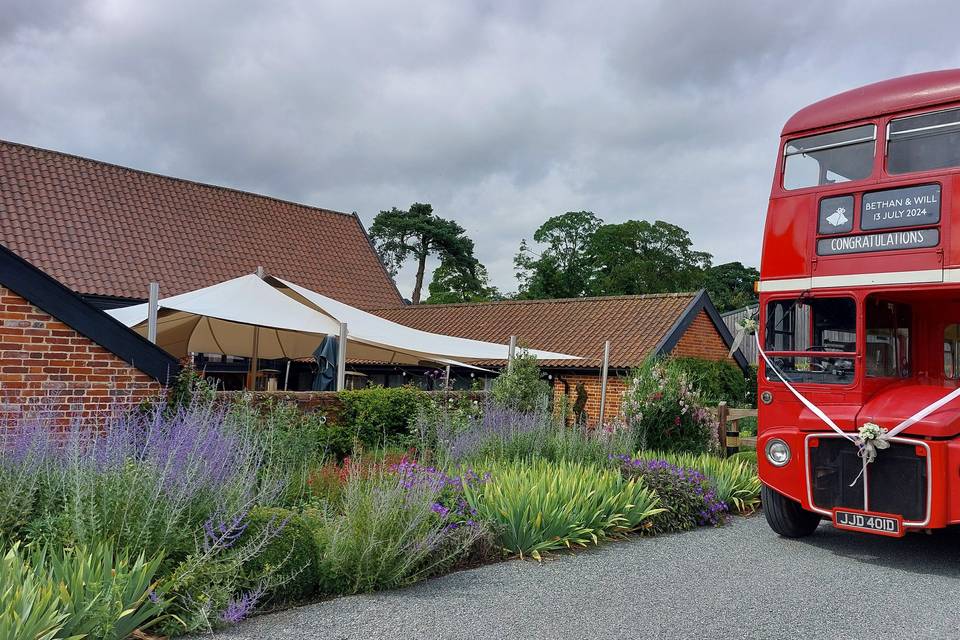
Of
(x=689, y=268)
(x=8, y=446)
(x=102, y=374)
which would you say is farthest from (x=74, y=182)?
(x=689, y=268)

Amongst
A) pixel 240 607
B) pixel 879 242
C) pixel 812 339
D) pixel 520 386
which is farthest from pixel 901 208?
pixel 520 386

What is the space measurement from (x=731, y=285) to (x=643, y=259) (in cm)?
1570

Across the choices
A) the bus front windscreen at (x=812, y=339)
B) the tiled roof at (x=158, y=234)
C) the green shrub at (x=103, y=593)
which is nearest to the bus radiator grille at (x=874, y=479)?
the bus front windscreen at (x=812, y=339)

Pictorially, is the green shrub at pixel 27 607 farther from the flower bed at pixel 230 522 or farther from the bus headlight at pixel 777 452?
the bus headlight at pixel 777 452

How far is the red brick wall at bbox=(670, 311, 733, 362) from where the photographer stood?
1920cm

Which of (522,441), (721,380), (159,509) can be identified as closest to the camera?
(159,509)

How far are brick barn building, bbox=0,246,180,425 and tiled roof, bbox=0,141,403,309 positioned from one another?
12.4 m

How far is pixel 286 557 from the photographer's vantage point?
4840 mm

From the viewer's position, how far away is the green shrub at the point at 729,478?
912 centimetres

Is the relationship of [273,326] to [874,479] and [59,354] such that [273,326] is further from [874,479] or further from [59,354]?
[874,479]

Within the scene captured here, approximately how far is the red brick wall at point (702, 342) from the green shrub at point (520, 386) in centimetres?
656

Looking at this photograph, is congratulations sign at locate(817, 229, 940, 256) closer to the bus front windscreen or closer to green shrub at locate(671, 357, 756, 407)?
the bus front windscreen

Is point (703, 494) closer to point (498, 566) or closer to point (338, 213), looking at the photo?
point (498, 566)

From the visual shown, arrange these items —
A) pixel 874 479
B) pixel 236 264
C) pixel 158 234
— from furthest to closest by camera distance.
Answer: pixel 236 264, pixel 158 234, pixel 874 479
